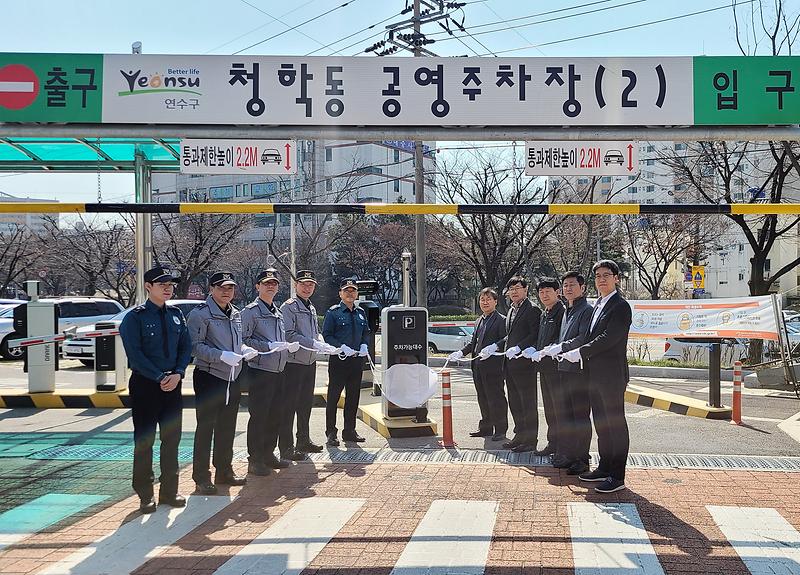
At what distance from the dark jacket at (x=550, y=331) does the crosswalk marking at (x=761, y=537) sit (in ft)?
7.56

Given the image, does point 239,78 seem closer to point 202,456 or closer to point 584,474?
point 202,456

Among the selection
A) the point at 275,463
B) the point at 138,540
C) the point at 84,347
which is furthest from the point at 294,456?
the point at 84,347

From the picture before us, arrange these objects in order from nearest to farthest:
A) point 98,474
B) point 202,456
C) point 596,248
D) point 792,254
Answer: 1. point 202,456
2. point 98,474
3. point 596,248
4. point 792,254

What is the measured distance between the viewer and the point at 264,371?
7766mm

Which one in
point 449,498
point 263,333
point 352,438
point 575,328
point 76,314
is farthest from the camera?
point 76,314

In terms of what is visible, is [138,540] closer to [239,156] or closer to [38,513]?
[38,513]

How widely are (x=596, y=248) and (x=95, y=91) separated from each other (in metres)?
31.6

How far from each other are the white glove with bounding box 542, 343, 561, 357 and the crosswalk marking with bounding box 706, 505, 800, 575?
1999 mm

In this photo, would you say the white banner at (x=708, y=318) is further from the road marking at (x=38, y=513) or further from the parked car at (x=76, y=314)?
the parked car at (x=76, y=314)

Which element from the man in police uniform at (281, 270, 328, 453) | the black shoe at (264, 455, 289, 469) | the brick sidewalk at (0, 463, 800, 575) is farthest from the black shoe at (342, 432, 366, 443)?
the black shoe at (264, 455, 289, 469)

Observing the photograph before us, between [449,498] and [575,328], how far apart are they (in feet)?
7.07

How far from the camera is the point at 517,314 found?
8875 millimetres

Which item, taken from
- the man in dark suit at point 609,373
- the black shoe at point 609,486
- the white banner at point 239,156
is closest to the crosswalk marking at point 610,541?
the black shoe at point 609,486

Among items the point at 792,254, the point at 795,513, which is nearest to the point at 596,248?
the point at 792,254
